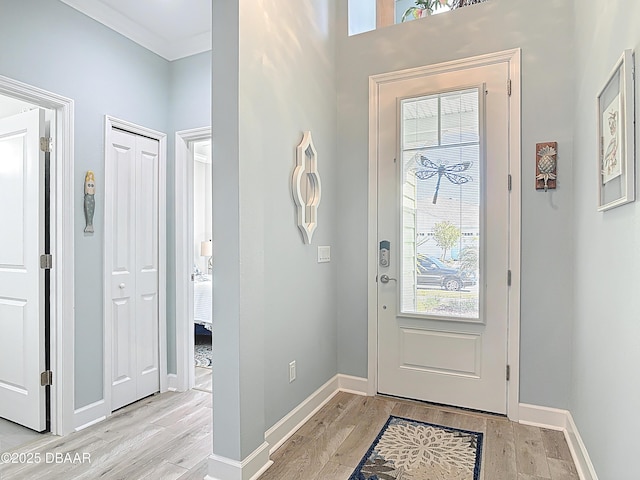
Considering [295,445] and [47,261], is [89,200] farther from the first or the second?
[295,445]

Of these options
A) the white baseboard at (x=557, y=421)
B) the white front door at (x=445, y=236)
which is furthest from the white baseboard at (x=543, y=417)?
the white front door at (x=445, y=236)

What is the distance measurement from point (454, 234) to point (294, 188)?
3.79 feet

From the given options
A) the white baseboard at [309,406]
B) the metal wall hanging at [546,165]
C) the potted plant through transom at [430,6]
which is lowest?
the white baseboard at [309,406]

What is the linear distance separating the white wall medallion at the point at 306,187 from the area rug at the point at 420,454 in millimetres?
1329

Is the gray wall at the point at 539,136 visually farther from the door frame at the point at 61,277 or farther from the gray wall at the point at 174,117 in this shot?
Answer: the door frame at the point at 61,277

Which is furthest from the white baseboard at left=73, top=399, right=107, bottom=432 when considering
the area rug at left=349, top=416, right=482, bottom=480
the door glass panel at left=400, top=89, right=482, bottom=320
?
the door glass panel at left=400, top=89, right=482, bottom=320

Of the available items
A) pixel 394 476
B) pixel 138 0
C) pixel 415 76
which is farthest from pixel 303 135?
pixel 394 476

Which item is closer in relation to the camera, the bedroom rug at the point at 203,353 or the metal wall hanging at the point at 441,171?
the metal wall hanging at the point at 441,171

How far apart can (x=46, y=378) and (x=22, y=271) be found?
27.9 inches

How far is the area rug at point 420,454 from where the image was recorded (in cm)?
196

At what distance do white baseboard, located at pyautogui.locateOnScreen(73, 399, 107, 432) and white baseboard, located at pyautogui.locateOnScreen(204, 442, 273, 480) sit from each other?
115cm

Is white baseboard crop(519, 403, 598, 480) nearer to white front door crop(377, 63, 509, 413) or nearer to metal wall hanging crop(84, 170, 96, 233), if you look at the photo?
white front door crop(377, 63, 509, 413)

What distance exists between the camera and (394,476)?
1938mm

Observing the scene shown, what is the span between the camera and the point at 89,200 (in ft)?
8.41
